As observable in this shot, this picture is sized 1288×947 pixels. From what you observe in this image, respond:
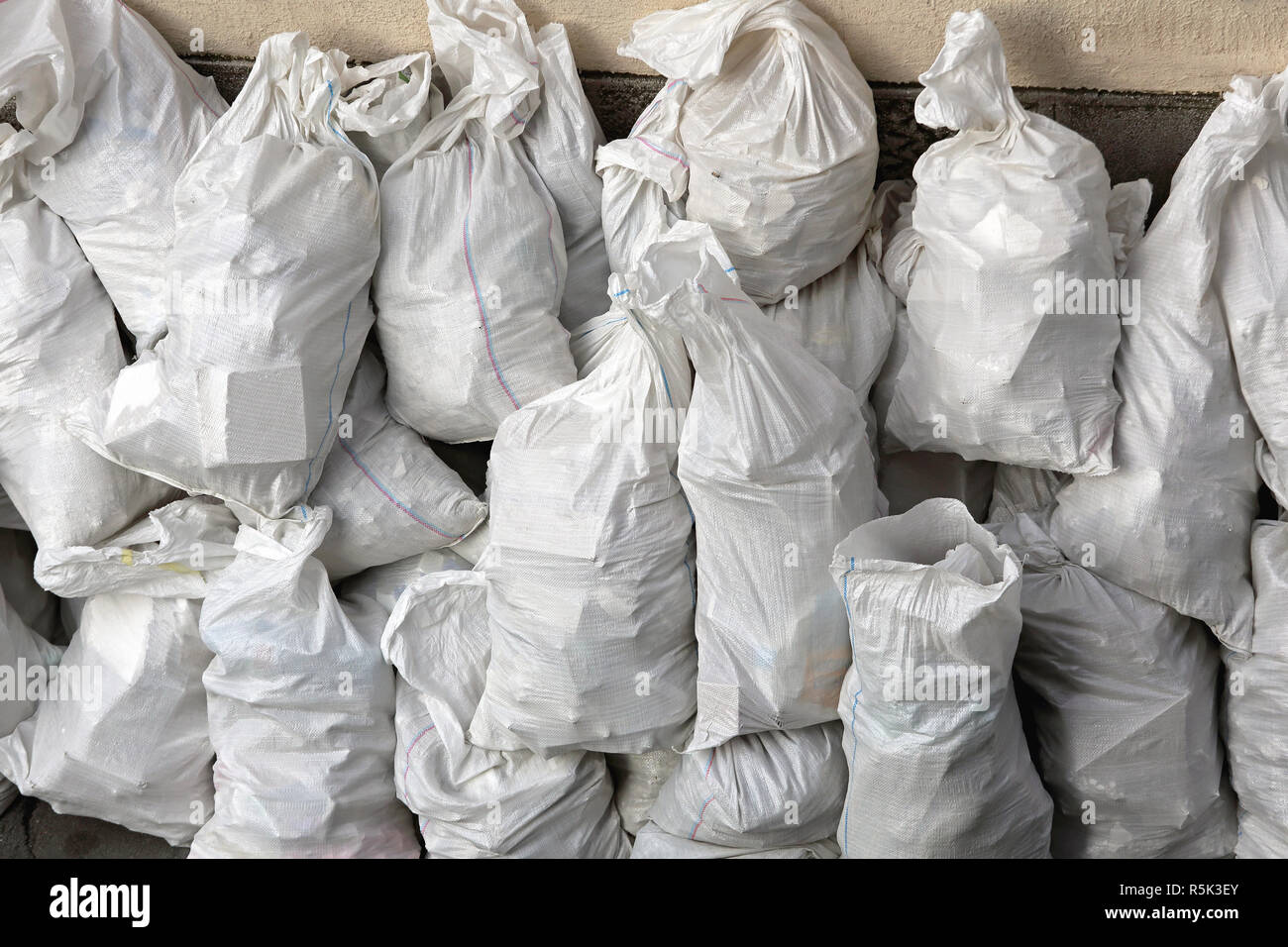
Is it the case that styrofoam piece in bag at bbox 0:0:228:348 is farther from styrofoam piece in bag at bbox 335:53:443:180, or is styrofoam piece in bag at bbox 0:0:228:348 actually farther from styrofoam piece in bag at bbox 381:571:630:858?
styrofoam piece in bag at bbox 381:571:630:858

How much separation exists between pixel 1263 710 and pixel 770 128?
128 centimetres

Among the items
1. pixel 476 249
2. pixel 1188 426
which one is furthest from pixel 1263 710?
pixel 476 249

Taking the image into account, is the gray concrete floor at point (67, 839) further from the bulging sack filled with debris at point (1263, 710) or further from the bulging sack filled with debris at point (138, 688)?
the bulging sack filled with debris at point (1263, 710)

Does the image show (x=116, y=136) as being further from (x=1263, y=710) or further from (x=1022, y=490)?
(x=1263, y=710)

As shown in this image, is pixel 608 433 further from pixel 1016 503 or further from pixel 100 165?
pixel 100 165

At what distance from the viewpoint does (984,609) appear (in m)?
1.76

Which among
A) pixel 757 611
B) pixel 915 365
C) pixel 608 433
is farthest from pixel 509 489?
pixel 915 365

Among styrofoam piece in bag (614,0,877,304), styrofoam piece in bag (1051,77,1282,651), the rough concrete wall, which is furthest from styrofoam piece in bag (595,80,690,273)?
styrofoam piece in bag (1051,77,1282,651)

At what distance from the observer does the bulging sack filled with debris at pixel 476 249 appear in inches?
83.0

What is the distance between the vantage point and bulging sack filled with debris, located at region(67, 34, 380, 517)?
2029 mm

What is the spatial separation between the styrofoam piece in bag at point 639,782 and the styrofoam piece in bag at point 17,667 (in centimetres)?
118

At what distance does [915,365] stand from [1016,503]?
370mm

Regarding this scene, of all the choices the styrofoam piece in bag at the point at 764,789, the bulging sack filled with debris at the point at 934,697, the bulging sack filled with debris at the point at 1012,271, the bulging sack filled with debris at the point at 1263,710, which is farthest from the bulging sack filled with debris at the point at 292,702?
the bulging sack filled with debris at the point at 1263,710

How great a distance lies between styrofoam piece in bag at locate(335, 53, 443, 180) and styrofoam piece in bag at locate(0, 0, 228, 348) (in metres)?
0.29
